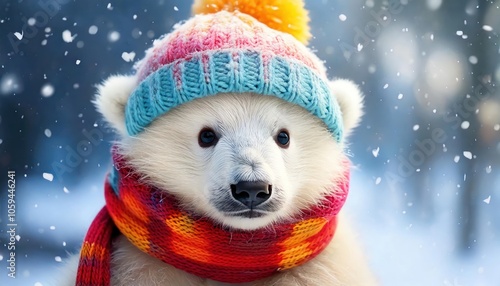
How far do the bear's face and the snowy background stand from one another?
0.69 metres

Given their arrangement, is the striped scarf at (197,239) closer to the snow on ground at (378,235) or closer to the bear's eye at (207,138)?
the bear's eye at (207,138)

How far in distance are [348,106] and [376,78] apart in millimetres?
867

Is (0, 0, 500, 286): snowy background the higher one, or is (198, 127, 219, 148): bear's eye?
(0, 0, 500, 286): snowy background

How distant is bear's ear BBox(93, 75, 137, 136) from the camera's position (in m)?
1.40

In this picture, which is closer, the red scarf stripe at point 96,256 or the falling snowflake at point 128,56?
the red scarf stripe at point 96,256

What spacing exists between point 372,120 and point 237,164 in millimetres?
1205

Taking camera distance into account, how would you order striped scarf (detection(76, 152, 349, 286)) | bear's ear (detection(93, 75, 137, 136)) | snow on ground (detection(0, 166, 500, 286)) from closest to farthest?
1. striped scarf (detection(76, 152, 349, 286))
2. bear's ear (detection(93, 75, 137, 136))
3. snow on ground (detection(0, 166, 500, 286))

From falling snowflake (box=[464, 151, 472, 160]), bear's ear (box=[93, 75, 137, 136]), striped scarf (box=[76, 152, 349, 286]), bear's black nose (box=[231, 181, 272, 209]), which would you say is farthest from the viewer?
falling snowflake (box=[464, 151, 472, 160])

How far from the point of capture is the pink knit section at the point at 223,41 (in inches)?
50.7

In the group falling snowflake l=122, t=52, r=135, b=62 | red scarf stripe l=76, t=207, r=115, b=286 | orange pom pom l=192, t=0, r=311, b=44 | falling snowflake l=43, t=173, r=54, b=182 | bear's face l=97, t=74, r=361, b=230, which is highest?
falling snowflake l=122, t=52, r=135, b=62

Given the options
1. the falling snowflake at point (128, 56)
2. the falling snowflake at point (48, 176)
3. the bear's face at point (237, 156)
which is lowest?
the bear's face at point (237, 156)

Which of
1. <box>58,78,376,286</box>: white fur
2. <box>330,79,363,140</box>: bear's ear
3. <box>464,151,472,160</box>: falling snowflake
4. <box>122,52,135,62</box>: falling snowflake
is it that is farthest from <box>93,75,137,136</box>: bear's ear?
<box>464,151,472,160</box>: falling snowflake

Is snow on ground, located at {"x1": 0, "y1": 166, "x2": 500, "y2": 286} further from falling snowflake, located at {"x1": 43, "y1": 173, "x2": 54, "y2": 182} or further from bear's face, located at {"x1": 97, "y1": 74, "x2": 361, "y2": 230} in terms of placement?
bear's face, located at {"x1": 97, "y1": 74, "x2": 361, "y2": 230}

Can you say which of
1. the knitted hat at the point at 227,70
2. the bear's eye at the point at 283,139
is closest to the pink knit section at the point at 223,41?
the knitted hat at the point at 227,70
